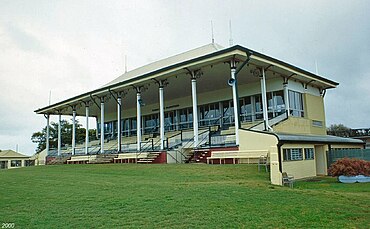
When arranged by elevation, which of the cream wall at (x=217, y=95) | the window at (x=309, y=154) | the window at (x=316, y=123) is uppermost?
the cream wall at (x=217, y=95)

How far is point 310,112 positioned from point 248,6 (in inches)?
559

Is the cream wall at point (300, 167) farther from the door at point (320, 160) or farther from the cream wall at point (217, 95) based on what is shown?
the cream wall at point (217, 95)

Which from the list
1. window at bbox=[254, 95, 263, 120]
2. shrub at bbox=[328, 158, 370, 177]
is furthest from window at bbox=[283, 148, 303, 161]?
window at bbox=[254, 95, 263, 120]

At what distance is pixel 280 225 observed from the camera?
252 inches

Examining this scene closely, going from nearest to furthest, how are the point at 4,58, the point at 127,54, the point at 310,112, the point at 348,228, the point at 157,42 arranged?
the point at 348,228 → the point at 4,58 → the point at 157,42 → the point at 310,112 → the point at 127,54

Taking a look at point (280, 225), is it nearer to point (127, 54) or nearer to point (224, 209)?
point (224, 209)

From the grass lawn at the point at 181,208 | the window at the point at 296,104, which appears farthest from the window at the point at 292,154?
the window at the point at 296,104

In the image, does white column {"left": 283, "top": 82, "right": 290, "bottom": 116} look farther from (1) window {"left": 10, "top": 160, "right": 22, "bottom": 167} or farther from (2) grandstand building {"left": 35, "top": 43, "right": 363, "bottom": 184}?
(1) window {"left": 10, "top": 160, "right": 22, "bottom": 167}

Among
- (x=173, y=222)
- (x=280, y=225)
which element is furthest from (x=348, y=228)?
(x=173, y=222)

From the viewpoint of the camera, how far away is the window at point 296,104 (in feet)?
84.8

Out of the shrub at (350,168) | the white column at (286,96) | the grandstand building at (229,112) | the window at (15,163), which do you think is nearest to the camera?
the shrub at (350,168)

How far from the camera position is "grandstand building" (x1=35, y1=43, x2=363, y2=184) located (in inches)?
720

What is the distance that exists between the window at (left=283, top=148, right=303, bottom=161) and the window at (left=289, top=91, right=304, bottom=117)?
8.88m

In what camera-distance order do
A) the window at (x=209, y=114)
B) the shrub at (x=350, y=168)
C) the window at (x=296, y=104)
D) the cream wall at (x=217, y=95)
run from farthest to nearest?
the window at (x=209, y=114) → the cream wall at (x=217, y=95) → the window at (x=296, y=104) → the shrub at (x=350, y=168)
